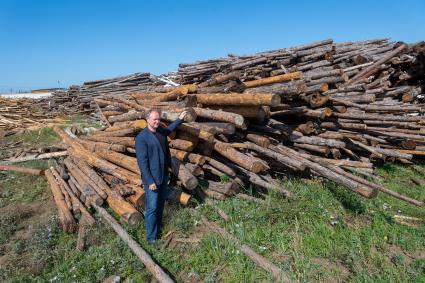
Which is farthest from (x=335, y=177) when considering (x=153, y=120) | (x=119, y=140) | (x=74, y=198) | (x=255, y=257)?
(x=74, y=198)

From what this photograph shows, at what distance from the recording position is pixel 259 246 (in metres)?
5.33

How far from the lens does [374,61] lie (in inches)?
517

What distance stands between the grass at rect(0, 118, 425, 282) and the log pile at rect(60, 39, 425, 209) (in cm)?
59

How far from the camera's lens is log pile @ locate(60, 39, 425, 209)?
6.93m

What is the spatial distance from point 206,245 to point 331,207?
2.75 meters

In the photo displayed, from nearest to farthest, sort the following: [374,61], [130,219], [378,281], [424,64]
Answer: [378,281], [130,219], [424,64], [374,61]

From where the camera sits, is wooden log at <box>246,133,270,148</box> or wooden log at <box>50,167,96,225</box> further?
wooden log at <box>246,133,270,148</box>

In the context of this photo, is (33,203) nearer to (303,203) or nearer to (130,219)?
(130,219)

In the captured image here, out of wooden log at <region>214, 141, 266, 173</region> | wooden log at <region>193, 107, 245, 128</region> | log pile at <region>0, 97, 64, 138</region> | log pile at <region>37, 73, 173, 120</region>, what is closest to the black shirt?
wooden log at <region>214, 141, 266, 173</region>

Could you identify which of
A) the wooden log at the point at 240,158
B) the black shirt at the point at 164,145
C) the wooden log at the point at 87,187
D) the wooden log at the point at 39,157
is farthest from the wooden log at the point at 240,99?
the wooden log at the point at 39,157

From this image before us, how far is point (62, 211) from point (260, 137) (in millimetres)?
4596

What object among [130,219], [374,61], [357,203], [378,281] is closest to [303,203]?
[357,203]

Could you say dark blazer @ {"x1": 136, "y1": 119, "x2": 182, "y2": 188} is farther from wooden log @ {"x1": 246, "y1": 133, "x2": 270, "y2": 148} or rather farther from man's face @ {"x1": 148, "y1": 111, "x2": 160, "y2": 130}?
wooden log @ {"x1": 246, "y1": 133, "x2": 270, "y2": 148}

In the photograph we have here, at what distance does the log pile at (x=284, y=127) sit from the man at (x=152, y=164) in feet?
2.41
